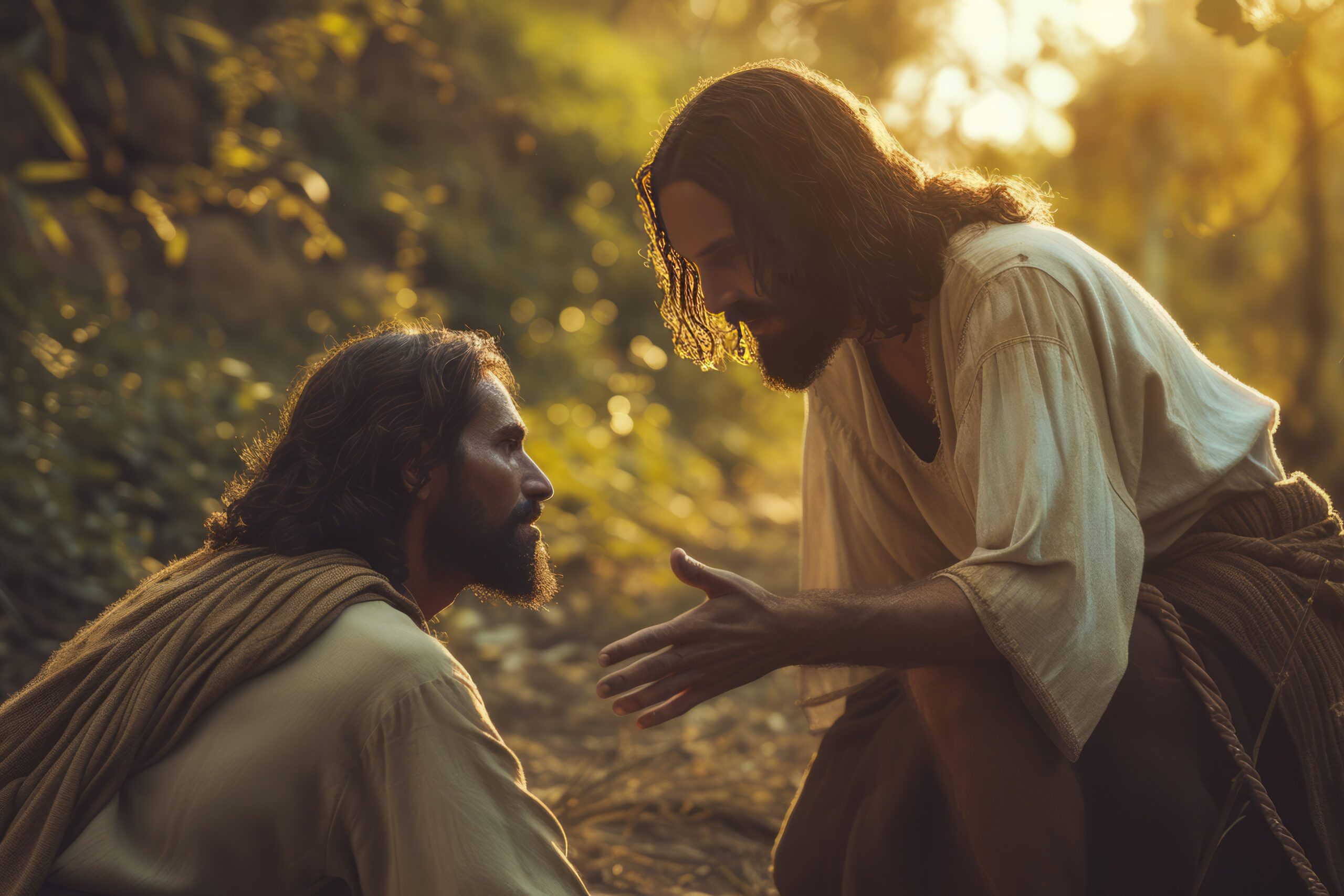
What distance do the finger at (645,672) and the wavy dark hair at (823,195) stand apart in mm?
967

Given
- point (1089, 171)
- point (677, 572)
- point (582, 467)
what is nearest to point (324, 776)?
point (677, 572)

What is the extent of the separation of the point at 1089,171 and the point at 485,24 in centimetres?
529

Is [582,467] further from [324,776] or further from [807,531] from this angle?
[324,776]

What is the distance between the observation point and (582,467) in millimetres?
6934

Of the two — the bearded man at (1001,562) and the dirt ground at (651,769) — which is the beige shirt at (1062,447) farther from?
the dirt ground at (651,769)

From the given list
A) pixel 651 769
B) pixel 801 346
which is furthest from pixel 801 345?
pixel 651 769

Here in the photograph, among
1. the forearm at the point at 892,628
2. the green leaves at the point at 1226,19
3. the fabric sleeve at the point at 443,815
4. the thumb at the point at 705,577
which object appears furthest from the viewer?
the green leaves at the point at 1226,19

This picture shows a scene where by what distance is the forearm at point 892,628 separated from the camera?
2.00m

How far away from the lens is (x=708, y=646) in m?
1.90

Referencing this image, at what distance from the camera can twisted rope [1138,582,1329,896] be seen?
6.96ft

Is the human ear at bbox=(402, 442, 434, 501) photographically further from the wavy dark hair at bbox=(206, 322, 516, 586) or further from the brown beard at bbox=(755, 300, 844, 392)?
the brown beard at bbox=(755, 300, 844, 392)

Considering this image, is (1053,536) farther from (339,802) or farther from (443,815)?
(339,802)

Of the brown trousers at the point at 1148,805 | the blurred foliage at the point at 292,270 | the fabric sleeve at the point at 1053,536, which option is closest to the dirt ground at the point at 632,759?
the blurred foliage at the point at 292,270

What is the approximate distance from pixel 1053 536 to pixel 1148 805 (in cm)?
55
